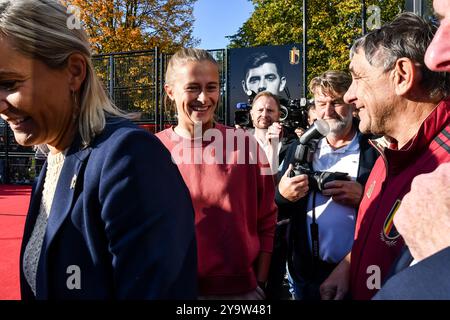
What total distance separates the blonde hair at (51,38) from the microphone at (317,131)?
4.64ft

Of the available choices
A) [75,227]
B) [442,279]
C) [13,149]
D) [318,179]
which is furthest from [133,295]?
[13,149]

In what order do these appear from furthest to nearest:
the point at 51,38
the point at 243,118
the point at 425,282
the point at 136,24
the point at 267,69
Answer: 1. the point at 136,24
2. the point at 267,69
3. the point at 243,118
4. the point at 51,38
5. the point at 425,282

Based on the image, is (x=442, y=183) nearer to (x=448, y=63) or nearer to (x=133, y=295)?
(x=448, y=63)

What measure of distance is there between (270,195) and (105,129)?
1.31 metres

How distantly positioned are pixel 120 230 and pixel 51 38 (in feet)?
1.92

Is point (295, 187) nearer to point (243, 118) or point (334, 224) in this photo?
point (334, 224)

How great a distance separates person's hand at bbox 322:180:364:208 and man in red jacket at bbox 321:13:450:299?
39 centimetres

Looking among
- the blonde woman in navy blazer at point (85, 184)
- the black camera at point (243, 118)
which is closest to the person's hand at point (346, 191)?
the blonde woman in navy blazer at point (85, 184)

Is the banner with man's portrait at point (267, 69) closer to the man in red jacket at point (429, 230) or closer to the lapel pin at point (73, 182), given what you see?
the lapel pin at point (73, 182)

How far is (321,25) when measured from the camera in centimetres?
2261

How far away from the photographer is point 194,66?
2260 millimetres

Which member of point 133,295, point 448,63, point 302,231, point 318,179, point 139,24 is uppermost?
point 139,24

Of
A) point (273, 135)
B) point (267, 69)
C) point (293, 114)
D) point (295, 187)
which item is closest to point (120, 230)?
point (295, 187)

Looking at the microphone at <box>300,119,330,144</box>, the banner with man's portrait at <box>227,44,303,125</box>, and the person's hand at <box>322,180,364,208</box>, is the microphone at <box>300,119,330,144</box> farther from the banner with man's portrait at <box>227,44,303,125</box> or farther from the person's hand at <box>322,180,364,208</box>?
the banner with man's portrait at <box>227,44,303,125</box>
